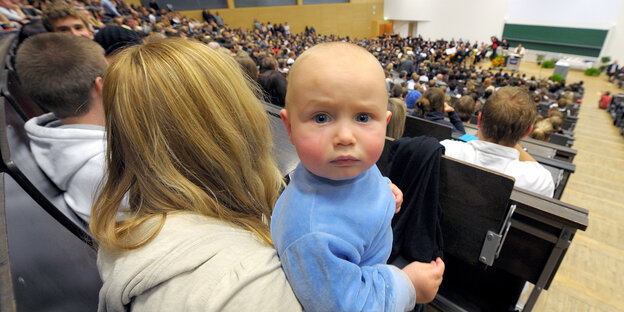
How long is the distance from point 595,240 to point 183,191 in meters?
4.98

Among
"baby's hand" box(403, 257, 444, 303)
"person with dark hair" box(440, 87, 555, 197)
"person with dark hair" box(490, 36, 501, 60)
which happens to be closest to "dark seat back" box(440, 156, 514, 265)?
"person with dark hair" box(440, 87, 555, 197)

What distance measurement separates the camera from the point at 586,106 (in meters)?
12.0

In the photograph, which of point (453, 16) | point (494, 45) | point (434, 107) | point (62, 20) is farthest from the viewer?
point (453, 16)

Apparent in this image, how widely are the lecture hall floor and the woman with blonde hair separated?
2.87 m

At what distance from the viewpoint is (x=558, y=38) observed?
1716cm

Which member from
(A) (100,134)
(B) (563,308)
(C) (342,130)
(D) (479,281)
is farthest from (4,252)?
(B) (563,308)

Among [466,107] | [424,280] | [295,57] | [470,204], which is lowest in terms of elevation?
[466,107]

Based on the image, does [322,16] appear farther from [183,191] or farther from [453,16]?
[183,191]

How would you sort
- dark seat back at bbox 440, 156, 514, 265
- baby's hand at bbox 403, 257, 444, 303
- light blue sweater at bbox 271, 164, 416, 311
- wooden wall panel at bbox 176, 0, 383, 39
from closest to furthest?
light blue sweater at bbox 271, 164, 416, 311 < baby's hand at bbox 403, 257, 444, 303 < dark seat back at bbox 440, 156, 514, 265 < wooden wall panel at bbox 176, 0, 383, 39

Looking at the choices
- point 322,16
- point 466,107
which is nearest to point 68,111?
point 466,107

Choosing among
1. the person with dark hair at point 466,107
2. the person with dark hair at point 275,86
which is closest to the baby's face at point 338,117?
the person with dark hair at point 275,86

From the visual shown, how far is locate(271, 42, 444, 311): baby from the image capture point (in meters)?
0.64

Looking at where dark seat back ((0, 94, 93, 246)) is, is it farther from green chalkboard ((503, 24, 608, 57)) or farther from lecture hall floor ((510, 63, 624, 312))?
green chalkboard ((503, 24, 608, 57))

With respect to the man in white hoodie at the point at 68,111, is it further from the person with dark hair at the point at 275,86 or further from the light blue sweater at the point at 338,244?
the person with dark hair at the point at 275,86
